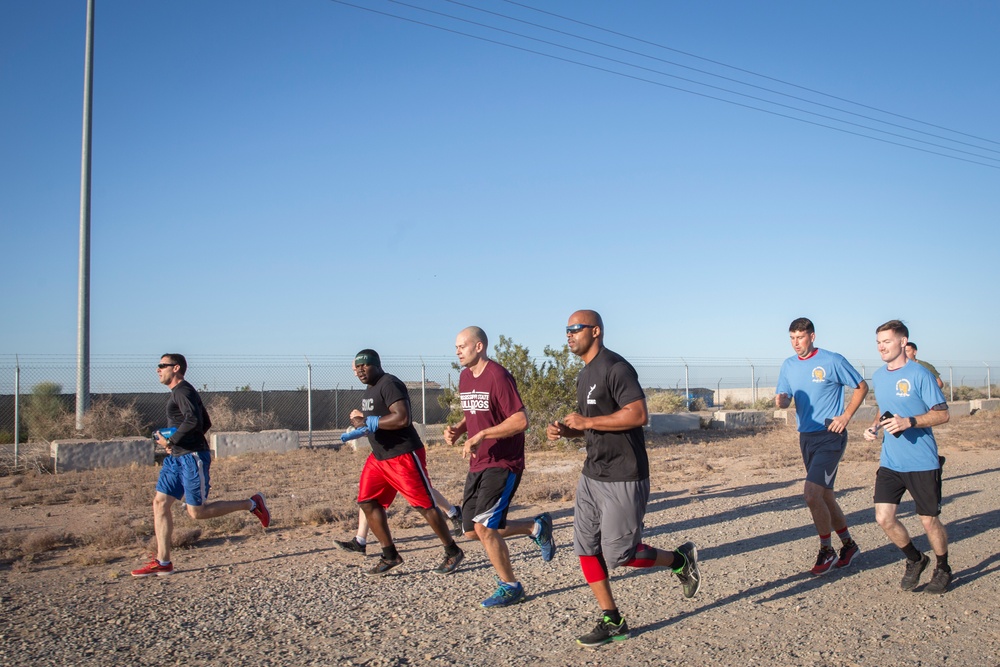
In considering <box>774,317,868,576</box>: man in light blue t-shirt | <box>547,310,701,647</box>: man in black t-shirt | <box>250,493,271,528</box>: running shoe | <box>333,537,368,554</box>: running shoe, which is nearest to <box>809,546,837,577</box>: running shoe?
<box>774,317,868,576</box>: man in light blue t-shirt

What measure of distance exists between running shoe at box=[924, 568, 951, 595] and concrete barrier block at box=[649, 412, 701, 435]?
1522cm

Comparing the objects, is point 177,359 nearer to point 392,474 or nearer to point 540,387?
point 392,474

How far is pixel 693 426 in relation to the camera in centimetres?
2172

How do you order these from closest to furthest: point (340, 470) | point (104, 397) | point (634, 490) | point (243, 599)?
point (634, 490), point (243, 599), point (340, 470), point (104, 397)

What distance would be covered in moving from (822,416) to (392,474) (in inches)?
130

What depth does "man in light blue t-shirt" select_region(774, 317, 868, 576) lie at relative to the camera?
19.0 ft

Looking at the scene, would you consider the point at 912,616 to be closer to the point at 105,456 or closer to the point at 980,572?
the point at 980,572

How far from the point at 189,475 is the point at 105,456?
30.1ft

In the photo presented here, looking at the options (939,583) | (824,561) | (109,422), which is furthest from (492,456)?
(109,422)

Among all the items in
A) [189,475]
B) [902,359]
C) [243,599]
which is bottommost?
[243,599]

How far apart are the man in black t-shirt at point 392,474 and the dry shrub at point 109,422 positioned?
12.0 m

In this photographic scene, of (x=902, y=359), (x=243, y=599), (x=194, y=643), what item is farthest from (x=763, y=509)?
(x=194, y=643)

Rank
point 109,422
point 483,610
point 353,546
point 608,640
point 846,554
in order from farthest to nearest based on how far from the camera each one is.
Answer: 1. point 109,422
2. point 353,546
3. point 846,554
4. point 483,610
5. point 608,640

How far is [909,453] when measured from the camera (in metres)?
5.27
